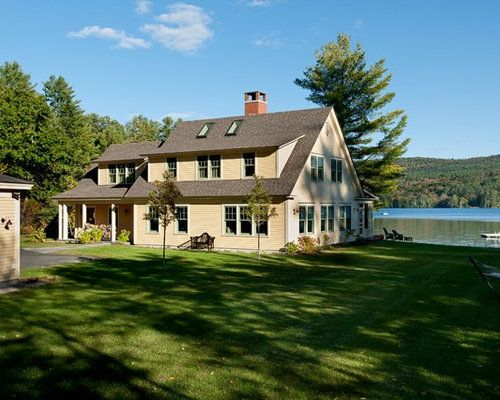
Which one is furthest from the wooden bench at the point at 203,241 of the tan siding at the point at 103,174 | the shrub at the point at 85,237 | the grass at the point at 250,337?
the tan siding at the point at 103,174

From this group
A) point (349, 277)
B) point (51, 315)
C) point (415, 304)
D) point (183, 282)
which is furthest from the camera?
point (349, 277)

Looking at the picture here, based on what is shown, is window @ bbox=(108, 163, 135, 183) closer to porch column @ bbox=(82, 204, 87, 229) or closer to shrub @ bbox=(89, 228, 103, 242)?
porch column @ bbox=(82, 204, 87, 229)

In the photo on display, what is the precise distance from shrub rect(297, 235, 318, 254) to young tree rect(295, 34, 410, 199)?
21025mm

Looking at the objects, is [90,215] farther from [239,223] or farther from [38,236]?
[239,223]

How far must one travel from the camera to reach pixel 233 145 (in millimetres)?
28734

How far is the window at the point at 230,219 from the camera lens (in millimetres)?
28266

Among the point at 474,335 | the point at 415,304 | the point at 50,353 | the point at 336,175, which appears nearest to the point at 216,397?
the point at 50,353

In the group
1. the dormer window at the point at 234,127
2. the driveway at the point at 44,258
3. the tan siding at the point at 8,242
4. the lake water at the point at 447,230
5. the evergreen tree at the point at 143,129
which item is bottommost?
the lake water at the point at 447,230

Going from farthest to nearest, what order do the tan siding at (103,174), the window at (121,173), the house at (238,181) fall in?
the tan siding at (103,174) → the window at (121,173) → the house at (238,181)

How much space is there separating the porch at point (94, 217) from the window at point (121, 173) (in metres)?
2.00

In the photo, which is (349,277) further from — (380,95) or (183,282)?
(380,95)

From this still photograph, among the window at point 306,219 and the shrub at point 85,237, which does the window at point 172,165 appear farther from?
the window at point 306,219

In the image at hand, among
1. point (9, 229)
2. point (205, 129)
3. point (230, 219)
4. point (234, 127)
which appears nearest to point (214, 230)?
point (230, 219)

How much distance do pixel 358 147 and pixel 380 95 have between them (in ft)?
18.2
